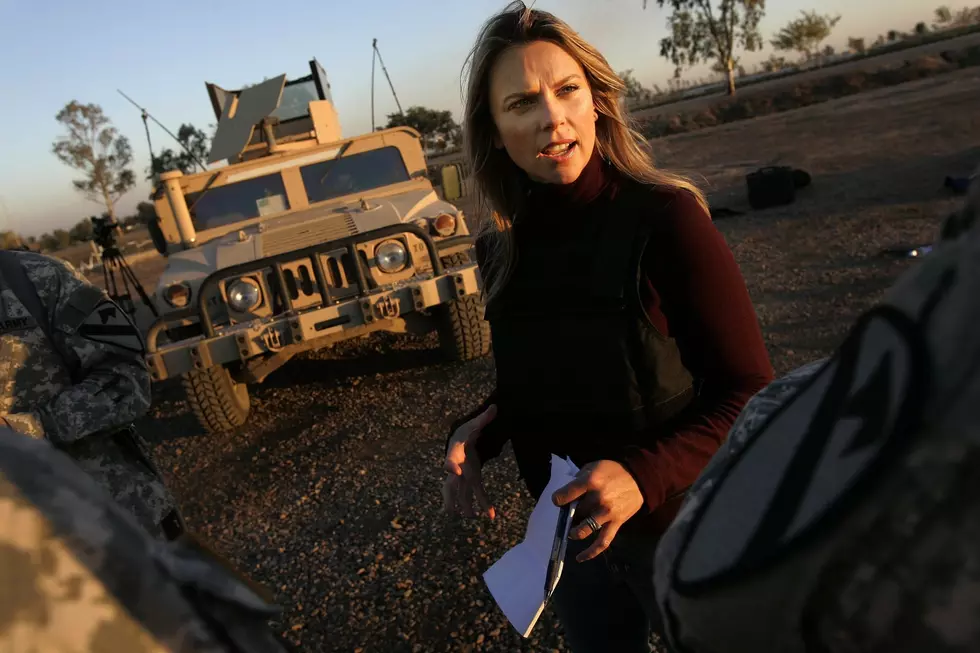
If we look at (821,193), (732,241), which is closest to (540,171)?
(732,241)

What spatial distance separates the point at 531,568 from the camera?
3.81ft

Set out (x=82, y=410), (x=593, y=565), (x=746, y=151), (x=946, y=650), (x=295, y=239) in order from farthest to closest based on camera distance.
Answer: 1. (x=746, y=151)
2. (x=295, y=239)
3. (x=82, y=410)
4. (x=593, y=565)
5. (x=946, y=650)

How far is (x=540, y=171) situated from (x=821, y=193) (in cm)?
829

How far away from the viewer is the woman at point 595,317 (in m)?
1.14

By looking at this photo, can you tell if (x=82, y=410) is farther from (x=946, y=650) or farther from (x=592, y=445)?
(x=946, y=650)

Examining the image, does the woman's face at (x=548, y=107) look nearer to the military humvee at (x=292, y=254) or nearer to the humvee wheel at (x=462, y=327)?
the military humvee at (x=292, y=254)

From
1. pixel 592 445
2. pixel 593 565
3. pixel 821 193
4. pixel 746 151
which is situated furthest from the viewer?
pixel 746 151

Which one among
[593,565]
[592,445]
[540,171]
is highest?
[540,171]

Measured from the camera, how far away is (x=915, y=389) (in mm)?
326

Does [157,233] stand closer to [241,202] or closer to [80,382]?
[241,202]

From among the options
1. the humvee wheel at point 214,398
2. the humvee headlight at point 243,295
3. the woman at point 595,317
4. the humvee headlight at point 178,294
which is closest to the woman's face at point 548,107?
the woman at point 595,317

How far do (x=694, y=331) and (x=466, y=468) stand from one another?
571mm

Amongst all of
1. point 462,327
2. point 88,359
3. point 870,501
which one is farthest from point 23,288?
point 462,327

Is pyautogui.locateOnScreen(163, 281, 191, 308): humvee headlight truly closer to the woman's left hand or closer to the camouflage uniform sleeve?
the camouflage uniform sleeve
